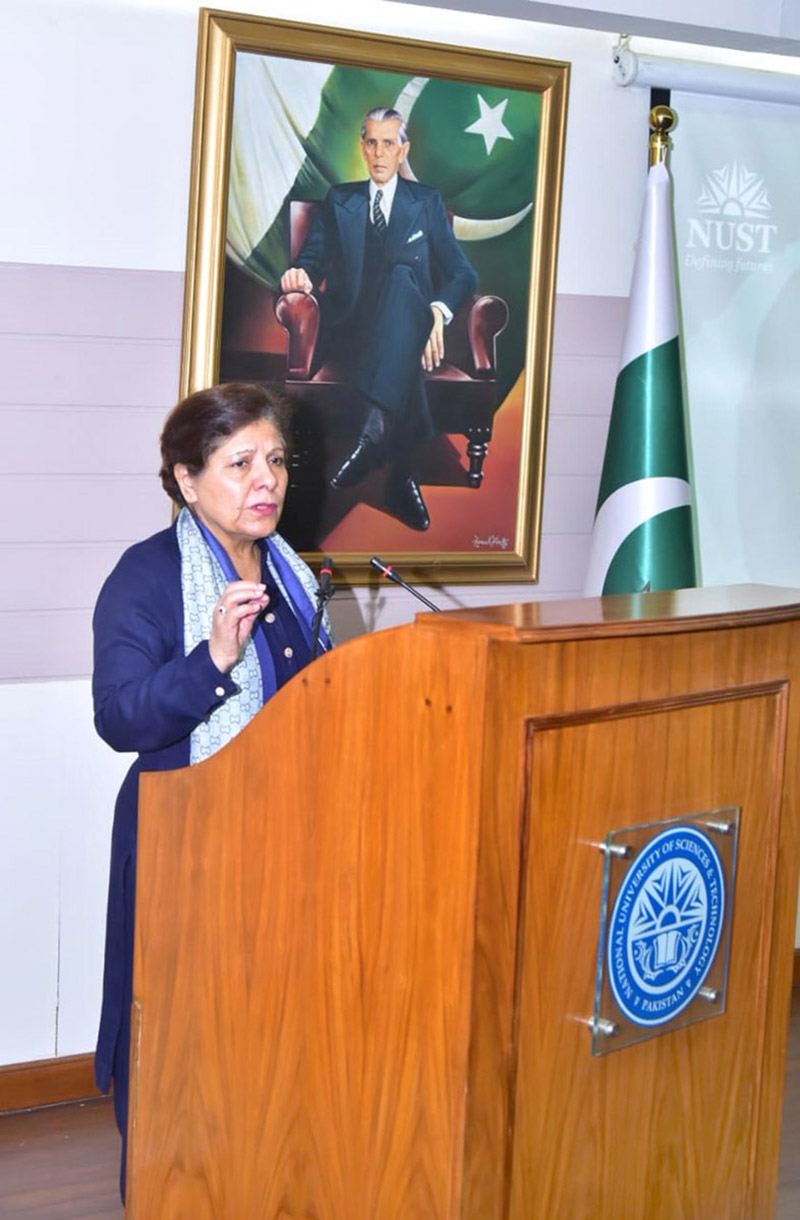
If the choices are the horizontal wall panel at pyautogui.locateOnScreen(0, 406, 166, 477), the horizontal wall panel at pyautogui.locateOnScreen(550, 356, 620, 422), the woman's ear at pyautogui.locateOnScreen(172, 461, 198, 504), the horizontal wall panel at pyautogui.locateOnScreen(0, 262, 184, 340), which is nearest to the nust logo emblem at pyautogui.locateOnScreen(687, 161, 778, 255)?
the horizontal wall panel at pyautogui.locateOnScreen(550, 356, 620, 422)

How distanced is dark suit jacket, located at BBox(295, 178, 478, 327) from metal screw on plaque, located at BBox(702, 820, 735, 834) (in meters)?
1.84

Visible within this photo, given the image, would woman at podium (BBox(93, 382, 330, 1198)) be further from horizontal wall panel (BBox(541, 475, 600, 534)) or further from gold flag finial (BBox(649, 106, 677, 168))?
gold flag finial (BBox(649, 106, 677, 168))

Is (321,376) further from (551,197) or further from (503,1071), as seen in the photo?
(503,1071)

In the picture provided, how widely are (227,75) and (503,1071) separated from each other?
7.22ft

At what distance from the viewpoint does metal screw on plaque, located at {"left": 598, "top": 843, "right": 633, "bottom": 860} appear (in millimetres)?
1308

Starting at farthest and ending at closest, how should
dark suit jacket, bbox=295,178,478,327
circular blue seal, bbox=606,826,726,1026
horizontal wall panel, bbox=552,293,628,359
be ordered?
1. horizontal wall panel, bbox=552,293,628,359
2. dark suit jacket, bbox=295,178,478,327
3. circular blue seal, bbox=606,826,726,1026

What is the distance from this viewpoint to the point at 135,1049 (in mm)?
1593

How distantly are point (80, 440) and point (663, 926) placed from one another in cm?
183

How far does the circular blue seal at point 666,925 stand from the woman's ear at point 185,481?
3.67 ft

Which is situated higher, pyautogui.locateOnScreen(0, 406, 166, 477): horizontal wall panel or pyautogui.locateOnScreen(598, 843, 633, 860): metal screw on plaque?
pyautogui.locateOnScreen(0, 406, 166, 477): horizontal wall panel

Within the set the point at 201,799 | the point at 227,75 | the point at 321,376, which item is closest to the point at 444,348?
the point at 321,376

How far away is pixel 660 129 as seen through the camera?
3.26 m

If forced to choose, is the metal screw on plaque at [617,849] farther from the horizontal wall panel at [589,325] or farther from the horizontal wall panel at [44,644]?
the horizontal wall panel at [589,325]

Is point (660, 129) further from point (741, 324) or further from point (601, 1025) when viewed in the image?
point (601, 1025)
